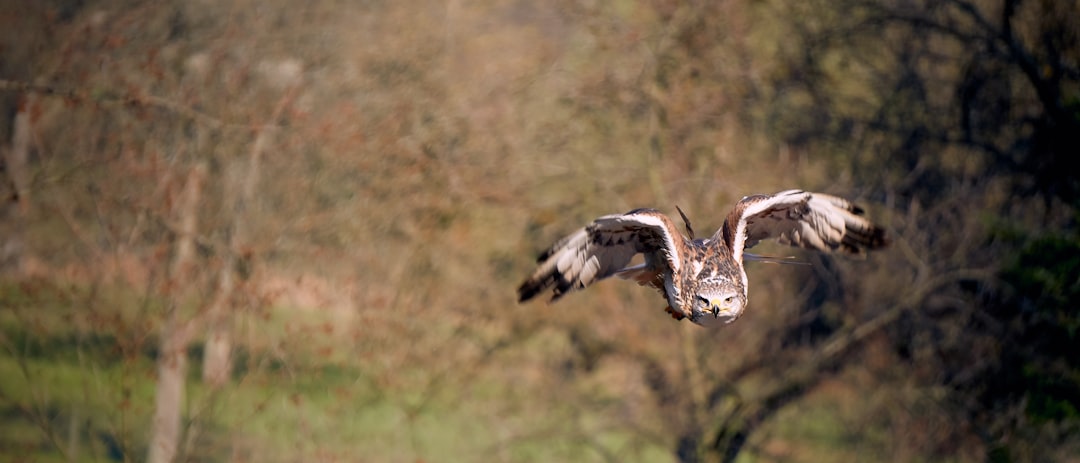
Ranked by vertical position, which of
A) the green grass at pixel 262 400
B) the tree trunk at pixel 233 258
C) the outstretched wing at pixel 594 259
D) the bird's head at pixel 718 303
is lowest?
the green grass at pixel 262 400

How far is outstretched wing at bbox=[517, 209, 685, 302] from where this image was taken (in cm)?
686

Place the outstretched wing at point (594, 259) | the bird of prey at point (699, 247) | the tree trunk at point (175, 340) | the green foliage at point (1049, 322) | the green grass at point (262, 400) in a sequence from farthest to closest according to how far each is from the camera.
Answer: the green foliage at point (1049, 322)
the tree trunk at point (175, 340)
the green grass at point (262, 400)
the outstretched wing at point (594, 259)
the bird of prey at point (699, 247)

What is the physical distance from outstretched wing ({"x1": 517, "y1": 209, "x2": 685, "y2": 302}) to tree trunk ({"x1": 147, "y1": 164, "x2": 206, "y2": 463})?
3519mm

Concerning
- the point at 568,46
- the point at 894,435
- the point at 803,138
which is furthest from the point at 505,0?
the point at 894,435

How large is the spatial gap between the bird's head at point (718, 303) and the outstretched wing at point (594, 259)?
69 cm

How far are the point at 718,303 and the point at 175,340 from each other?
17.6ft

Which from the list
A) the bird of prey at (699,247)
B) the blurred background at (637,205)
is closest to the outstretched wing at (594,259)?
the bird of prey at (699,247)

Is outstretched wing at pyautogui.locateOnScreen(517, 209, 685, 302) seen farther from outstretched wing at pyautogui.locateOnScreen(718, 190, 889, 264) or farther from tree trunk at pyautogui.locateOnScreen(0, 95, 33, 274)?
tree trunk at pyautogui.locateOnScreen(0, 95, 33, 274)

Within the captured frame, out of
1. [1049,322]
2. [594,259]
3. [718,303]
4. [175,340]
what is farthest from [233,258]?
[1049,322]

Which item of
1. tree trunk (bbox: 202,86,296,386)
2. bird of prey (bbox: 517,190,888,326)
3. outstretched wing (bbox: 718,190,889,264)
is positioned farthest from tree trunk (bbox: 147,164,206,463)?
outstretched wing (bbox: 718,190,889,264)

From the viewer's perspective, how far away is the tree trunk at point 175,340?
964cm

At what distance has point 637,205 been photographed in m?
13.2

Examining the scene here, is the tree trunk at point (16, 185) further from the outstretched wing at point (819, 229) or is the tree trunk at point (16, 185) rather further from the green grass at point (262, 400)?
the outstretched wing at point (819, 229)

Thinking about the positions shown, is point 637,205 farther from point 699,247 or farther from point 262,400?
point 699,247
